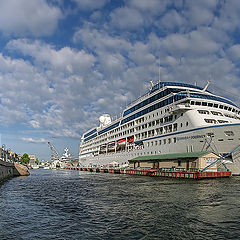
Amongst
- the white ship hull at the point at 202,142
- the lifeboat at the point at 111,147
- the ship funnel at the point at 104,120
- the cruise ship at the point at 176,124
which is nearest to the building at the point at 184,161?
the white ship hull at the point at 202,142

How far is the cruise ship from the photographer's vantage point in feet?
130

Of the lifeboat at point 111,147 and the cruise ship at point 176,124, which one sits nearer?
the cruise ship at point 176,124

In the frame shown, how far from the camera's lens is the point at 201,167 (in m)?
38.5

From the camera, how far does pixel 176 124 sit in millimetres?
49188

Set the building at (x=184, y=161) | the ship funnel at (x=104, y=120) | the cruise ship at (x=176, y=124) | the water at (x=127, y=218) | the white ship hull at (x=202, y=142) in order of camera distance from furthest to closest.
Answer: the ship funnel at (x=104, y=120)
the cruise ship at (x=176, y=124)
the building at (x=184, y=161)
the white ship hull at (x=202, y=142)
the water at (x=127, y=218)

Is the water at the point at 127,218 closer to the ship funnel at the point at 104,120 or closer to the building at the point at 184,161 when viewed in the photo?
the building at the point at 184,161

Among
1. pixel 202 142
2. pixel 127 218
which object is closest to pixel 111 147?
pixel 202 142

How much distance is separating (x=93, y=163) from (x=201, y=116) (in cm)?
7531

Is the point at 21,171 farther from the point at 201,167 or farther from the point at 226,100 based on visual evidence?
the point at 226,100

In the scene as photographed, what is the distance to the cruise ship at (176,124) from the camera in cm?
3956

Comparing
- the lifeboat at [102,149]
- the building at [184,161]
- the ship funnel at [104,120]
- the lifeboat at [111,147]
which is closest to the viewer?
the building at [184,161]

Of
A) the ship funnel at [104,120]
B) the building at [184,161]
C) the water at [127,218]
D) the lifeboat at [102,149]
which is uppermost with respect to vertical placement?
the ship funnel at [104,120]

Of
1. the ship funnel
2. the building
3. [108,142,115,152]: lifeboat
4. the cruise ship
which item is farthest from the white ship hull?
the ship funnel

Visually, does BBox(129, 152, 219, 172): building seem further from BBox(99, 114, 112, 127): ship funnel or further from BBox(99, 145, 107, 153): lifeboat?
BBox(99, 114, 112, 127): ship funnel
